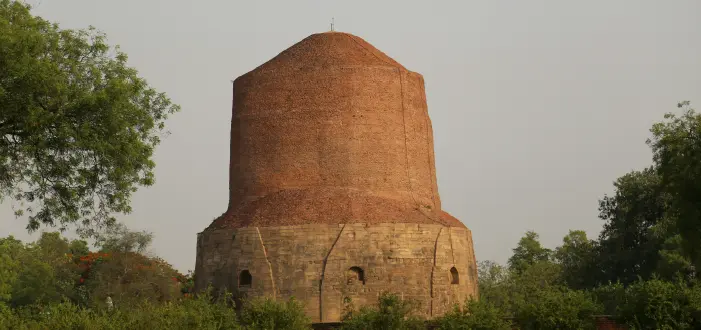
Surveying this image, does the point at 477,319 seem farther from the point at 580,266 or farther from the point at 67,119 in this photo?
the point at 580,266

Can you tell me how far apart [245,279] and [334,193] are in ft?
11.5

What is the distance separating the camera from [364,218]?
25.8 meters

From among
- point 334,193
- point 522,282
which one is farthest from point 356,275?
point 522,282

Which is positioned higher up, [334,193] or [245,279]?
[334,193]

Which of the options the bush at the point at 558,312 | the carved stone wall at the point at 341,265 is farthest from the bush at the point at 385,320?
the carved stone wall at the point at 341,265

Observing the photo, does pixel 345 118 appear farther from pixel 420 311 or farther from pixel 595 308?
pixel 595 308

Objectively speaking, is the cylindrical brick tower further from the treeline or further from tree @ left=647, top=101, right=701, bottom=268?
tree @ left=647, top=101, right=701, bottom=268

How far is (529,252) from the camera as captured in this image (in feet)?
169

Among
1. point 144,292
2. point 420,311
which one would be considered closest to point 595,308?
point 420,311

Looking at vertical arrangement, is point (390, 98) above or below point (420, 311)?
above

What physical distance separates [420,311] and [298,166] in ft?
18.6

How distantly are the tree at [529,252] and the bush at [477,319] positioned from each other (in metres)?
29.1

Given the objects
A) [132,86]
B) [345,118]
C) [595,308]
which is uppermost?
[345,118]

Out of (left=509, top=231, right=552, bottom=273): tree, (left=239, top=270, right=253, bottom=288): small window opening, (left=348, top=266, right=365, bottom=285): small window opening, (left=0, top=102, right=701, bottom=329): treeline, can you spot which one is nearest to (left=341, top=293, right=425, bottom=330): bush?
(left=0, top=102, right=701, bottom=329): treeline
